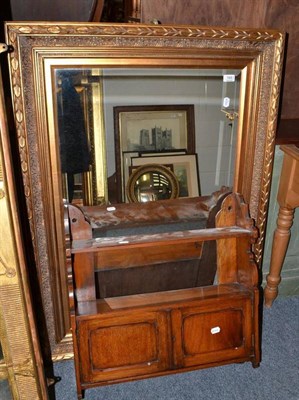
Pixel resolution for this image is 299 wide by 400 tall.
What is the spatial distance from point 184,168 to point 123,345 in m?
0.77

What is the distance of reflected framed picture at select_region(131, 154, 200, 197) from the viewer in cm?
161

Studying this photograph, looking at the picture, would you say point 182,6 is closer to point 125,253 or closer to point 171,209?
point 171,209

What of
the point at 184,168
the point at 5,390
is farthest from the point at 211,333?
the point at 5,390

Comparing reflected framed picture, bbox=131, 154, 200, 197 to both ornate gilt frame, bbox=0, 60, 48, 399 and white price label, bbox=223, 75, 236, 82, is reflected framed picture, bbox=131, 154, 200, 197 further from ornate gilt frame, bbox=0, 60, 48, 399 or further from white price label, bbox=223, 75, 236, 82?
ornate gilt frame, bbox=0, 60, 48, 399

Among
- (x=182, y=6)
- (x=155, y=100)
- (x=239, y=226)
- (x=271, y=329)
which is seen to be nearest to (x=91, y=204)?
(x=155, y=100)

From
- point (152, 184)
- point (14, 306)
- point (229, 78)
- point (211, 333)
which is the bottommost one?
point (211, 333)

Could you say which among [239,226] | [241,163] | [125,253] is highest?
[241,163]

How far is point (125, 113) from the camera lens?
5.05ft

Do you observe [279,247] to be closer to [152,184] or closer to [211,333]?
[211,333]

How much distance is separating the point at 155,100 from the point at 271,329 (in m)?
1.28

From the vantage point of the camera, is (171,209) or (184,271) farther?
(184,271)

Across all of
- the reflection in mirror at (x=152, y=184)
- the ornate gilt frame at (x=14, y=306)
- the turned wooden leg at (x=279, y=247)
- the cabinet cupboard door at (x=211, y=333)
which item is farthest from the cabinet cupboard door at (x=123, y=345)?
the turned wooden leg at (x=279, y=247)

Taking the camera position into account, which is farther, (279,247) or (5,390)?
(279,247)

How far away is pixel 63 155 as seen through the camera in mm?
1449
